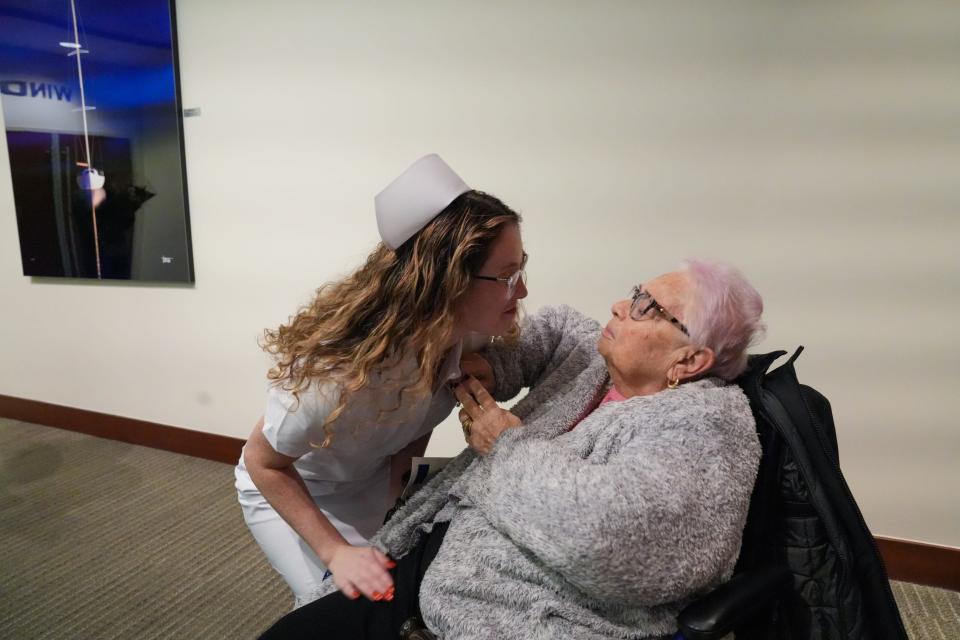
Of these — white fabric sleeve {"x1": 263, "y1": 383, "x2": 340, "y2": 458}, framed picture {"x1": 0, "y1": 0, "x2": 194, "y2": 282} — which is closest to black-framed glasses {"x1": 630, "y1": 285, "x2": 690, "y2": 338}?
white fabric sleeve {"x1": 263, "y1": 383, "x2": 340, "y2": 458}

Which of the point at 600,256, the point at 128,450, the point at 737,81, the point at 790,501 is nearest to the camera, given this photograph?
the point at 790,501

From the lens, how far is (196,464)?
9.78 feet

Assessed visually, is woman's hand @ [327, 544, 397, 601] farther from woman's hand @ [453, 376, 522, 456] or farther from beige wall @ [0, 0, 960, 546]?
beige wall @ [0, 0, 960, 546]

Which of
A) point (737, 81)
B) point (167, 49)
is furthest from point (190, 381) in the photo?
point (737, 81)

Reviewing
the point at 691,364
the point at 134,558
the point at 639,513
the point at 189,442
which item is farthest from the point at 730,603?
the point at 189,442

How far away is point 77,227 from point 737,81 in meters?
3.06

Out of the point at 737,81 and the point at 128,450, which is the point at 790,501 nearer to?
the point at 737,81

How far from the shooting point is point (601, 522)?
35.9 inches

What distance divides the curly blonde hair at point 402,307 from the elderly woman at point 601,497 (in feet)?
0.73

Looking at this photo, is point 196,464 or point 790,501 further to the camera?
point 196,464

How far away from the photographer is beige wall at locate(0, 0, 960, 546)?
1816 millimetres

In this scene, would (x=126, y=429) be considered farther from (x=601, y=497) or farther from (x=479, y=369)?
(x=601, y=497)

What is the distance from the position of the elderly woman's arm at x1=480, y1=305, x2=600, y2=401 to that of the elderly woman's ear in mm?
263

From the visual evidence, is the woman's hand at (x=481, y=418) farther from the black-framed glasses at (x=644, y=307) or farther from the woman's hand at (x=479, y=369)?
the black-framed glasses at (x=644, y=307)
